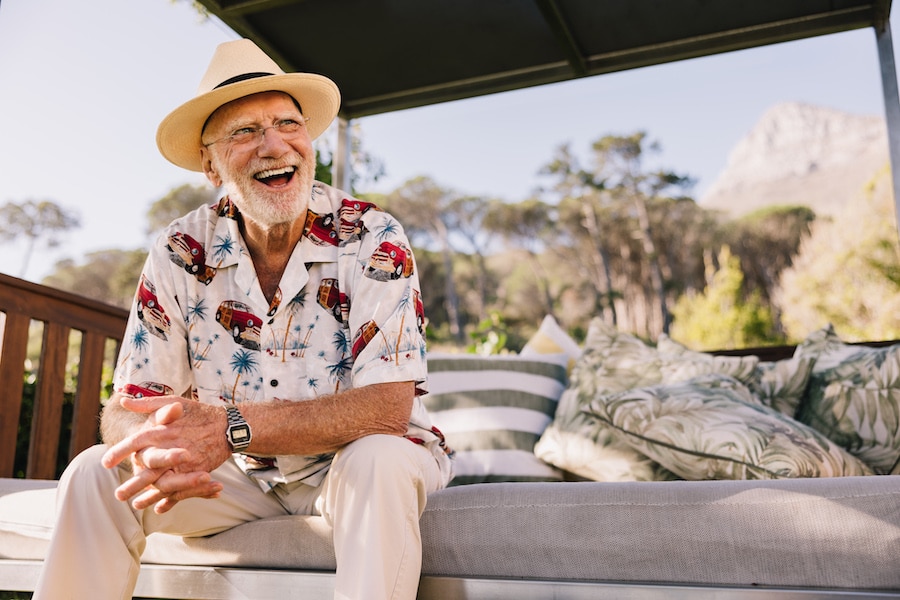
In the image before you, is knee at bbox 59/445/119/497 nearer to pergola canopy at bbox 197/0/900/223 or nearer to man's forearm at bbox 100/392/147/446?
man's forearm at bbox 100/392/147/446

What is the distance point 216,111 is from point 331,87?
11.5 inches

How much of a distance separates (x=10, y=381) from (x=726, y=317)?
11.4 meters

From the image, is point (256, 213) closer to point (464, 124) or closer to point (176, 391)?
point (176, 391)

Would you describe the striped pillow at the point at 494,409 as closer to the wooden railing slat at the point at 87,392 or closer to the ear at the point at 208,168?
the ear at the point at 208,168

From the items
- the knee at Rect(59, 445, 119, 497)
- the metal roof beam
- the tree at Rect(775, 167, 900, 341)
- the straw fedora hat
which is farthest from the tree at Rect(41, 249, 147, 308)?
the knee at Rect(59, 445, 119, 497)

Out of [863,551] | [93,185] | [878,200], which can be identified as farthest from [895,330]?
[93,185]

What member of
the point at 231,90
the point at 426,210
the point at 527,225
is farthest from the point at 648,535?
the point at 426,210

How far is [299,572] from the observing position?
1561 mm

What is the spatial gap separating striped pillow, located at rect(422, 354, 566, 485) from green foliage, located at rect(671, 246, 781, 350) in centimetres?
965

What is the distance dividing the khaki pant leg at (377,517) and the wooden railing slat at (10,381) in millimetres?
1444

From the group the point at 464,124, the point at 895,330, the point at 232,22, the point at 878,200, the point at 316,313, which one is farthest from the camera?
the point at 464,124

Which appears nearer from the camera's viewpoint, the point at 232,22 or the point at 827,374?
the point at 827,374

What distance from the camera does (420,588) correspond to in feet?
4.96

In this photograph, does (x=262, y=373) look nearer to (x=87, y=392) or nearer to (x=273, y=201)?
(x=273, y=201)
